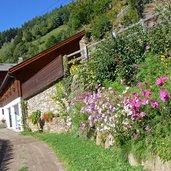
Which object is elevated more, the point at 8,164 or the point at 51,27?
the point at 51,27

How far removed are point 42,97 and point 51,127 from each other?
3.09 meters

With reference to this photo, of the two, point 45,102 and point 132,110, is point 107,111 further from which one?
point 45,102

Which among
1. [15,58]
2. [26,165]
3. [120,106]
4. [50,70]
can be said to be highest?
[15,58]

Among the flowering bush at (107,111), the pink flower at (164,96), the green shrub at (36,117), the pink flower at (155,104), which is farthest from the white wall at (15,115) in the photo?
the pink flower at (164,96)

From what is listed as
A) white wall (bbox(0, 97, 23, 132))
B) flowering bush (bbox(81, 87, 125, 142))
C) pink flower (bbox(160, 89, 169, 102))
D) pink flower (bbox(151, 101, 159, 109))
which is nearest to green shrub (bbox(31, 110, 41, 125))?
white wall (bbox(0, 97, 23, 132))

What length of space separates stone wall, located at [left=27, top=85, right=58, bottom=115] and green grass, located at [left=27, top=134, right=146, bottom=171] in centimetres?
827

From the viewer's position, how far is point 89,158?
9133 millimetres

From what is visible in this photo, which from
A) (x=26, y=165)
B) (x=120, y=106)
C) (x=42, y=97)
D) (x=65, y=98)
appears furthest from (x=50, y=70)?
(x=120, y=106)

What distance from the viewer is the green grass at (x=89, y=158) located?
310 inches

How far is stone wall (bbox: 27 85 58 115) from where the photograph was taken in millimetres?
20594

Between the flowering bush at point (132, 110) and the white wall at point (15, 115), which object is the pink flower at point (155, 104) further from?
the white wall at point (15, 115)

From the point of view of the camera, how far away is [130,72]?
38.5 feet

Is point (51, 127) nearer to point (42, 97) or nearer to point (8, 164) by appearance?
point (42, 97)

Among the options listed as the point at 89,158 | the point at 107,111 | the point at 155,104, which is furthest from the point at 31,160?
the point at 155,104
